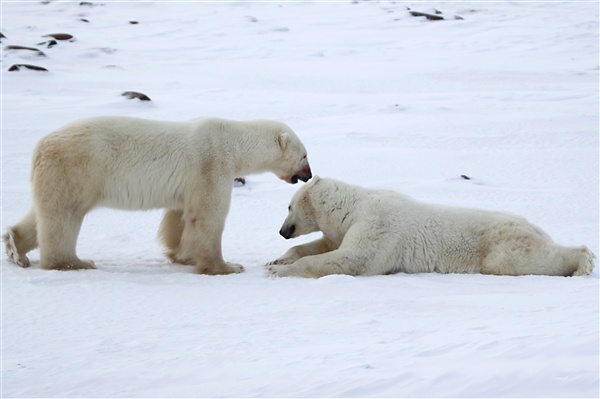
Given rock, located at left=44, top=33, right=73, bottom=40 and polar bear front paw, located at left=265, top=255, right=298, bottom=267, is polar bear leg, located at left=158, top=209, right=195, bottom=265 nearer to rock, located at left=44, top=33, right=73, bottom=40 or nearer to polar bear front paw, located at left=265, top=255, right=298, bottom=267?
polar bear front paw, located at left=265, top=255, right=298, bottom=267

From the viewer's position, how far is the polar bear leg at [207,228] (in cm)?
552

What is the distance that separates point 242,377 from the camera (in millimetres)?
2955

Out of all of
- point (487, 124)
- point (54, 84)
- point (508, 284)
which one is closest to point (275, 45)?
point (54, 84)

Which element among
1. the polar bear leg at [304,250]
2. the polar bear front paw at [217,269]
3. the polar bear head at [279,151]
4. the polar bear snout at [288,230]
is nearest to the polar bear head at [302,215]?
the polar bear snout at [288,230]

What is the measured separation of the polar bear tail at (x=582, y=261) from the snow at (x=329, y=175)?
317 mm

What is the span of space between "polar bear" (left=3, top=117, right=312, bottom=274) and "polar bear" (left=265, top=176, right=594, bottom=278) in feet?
1.83

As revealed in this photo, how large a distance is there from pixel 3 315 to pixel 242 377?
1661 mm

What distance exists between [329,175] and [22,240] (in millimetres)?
3522

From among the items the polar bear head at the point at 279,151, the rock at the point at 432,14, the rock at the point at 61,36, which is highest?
the polar bear head at the point at 279,151

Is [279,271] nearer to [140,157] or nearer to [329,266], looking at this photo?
[329,266]

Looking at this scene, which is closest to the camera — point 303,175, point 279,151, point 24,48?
point 279,151

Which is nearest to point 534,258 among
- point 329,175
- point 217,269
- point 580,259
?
point 580,259

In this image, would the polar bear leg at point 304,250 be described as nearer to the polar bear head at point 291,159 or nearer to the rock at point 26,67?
the polar bear head at point 291,159

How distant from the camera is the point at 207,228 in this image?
552cm
